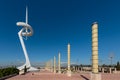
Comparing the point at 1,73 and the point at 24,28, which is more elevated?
the point at 24,28

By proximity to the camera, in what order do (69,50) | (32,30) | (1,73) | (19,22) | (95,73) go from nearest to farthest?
(95,73) < (1,73) < (69,50) < (19,22) < (32,30)

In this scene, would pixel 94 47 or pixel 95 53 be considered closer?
pixel 95 53

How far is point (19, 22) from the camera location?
47.6m

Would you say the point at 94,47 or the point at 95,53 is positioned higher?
the point at 94,47

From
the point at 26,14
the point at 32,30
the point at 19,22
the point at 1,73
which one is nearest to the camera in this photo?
the point at 1,73

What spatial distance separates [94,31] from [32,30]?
40.0 m

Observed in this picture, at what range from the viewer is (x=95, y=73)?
449 inches

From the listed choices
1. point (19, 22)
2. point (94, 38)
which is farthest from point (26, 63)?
point (94, 38)

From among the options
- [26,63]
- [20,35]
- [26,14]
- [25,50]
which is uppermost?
[26,14]

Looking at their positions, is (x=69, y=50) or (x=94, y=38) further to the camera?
(x=69, y=50)

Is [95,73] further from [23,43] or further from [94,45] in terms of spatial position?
[23,43]

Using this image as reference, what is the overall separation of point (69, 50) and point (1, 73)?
7.63m

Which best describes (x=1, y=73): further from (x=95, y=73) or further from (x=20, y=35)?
(x=20, y=35)

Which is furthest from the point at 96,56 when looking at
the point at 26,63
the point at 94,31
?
the point at 26,63
